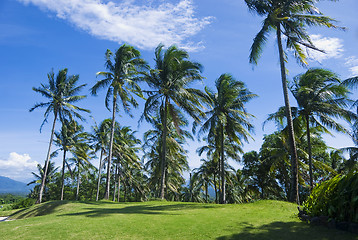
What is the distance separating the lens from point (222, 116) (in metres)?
20.8

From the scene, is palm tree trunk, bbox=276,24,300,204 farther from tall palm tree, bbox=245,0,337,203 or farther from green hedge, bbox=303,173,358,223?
green hedge, bbox=303,173,358,223

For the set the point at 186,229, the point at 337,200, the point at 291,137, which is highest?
the point at 291,137

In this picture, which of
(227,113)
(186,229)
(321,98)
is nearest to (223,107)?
(227,113)

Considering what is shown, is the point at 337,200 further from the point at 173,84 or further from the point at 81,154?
the point at 81,154

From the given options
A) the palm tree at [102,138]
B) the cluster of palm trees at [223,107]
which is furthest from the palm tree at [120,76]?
the palm tree at [102,138]

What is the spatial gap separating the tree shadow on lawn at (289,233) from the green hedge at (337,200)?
47cm

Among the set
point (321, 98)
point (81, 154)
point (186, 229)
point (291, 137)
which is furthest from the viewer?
point (81, 154)

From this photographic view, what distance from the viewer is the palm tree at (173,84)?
67.8ft

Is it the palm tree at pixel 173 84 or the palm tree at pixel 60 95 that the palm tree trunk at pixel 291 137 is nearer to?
the palm tree at pixel 173 84

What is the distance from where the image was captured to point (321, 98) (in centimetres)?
1877

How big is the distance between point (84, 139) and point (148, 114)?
1988cm

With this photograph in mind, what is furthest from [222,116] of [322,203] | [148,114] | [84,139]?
[84,139]

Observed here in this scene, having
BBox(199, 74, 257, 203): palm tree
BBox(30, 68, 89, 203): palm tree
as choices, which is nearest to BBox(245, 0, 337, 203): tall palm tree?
BBox(199, 74, 257, 203): palm tree

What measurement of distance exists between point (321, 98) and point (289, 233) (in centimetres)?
1557
